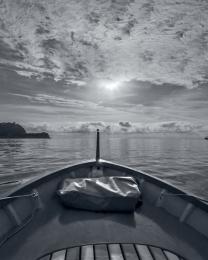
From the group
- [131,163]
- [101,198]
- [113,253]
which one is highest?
[101,198]

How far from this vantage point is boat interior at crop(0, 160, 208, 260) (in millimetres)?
2744

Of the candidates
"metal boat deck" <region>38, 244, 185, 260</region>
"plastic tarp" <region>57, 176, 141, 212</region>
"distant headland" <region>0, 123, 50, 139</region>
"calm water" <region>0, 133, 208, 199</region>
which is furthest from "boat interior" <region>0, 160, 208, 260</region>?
"distant headland" <region>0, 123, 50, 139</region>

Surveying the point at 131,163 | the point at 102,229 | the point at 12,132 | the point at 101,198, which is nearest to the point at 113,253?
the point at 102,229

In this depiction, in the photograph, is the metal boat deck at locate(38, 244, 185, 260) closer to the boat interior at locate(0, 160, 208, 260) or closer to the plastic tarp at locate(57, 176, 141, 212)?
the boat interior at locate(0, 160, 208, 260)

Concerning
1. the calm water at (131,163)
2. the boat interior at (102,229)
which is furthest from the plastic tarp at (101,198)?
the calm water at (131,163)

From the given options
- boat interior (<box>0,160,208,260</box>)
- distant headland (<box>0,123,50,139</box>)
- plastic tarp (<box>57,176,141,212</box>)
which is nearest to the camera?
boat interior (<box>0,160,208,260</box>)

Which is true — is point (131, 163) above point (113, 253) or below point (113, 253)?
below

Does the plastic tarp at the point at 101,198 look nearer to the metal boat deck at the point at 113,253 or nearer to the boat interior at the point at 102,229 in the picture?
the boat interior at the point at 102,229

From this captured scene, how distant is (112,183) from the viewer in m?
4.25

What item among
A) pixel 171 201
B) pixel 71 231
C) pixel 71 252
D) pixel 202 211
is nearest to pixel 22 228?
pixel 71 231

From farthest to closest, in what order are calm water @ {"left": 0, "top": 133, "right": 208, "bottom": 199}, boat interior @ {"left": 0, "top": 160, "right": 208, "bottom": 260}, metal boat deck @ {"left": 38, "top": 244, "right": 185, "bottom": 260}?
calm water @ {"left": 0, "top": 133, "right": 208, "bottom": 199} < boat interior @ {"left": 0, "top": 160, "right": 208, "bottom": 260} < metal boat deck @ {"left": 38, "top": 244, "right": 185, "bottom": 260}

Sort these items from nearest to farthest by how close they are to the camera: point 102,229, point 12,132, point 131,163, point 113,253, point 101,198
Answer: point 113,253, point 102,229, point 101,198, point 131,163, point 12,132

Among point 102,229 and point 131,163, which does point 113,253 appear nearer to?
point 102,229

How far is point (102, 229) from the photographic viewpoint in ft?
10.8
